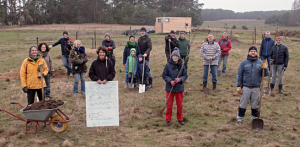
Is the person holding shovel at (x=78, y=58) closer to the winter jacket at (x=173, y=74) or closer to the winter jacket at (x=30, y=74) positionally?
the winter jacket at (x=30, y=74)

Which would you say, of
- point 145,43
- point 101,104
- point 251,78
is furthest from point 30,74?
point 251,78

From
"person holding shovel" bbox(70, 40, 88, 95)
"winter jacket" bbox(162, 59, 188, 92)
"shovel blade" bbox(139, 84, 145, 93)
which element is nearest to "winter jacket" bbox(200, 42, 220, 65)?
"shovel blade" bbox(139, 84, 145, 93)

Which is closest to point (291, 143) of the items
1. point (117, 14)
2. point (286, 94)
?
point (286, 94)

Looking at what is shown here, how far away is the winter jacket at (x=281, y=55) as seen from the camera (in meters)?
8.62

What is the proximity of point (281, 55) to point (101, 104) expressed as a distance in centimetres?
642

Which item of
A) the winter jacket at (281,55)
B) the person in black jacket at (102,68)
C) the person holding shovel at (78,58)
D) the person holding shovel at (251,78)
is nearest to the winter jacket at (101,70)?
the person in black jacket at (102,68)

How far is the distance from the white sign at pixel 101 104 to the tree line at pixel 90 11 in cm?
6378

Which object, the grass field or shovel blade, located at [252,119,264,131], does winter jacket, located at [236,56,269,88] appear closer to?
shovel blade, located at [252,119,264,131]

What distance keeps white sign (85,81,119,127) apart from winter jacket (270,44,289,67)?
595 cm

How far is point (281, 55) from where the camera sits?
28.5ft

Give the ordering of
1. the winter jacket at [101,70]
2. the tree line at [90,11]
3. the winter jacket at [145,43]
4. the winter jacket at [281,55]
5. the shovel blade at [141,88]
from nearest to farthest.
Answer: the winter jacket at [101,70] → the winter jacket at [281,55] → the shovel blade at [141,88] → the winter jacket at [145,43] → the tree line at [90,11]

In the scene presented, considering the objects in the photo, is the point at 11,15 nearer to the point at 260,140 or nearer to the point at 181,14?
the point at 181,14

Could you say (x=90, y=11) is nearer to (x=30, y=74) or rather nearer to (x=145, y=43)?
(x=145, y=43)

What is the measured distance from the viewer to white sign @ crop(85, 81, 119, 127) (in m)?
5.66
